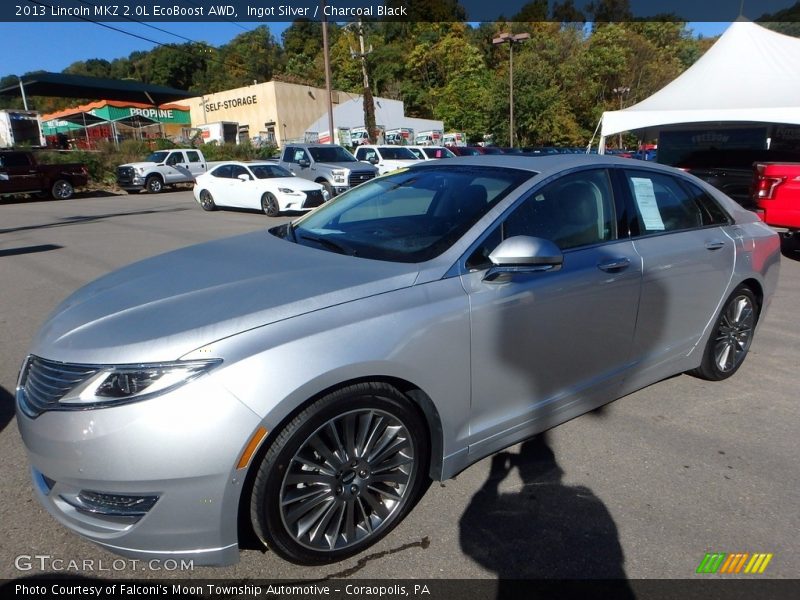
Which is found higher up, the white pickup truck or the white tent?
the white tent

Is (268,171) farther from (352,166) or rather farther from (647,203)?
(647,203)

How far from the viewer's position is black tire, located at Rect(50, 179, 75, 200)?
21984 mm

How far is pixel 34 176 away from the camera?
2111 centimetres

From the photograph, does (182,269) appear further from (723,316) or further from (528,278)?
(723,316)

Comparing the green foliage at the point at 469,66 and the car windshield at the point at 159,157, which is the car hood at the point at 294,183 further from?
the green foliage at the point at 469,66

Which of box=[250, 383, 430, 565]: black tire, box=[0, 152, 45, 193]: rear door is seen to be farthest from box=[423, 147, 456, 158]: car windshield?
box=[250, 383, 430, 565]: black tire

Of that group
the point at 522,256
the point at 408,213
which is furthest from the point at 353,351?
the point at 408,213

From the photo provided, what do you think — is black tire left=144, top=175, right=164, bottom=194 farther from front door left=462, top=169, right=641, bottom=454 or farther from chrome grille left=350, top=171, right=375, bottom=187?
front door left=462, top=169, right=641, bottom=454

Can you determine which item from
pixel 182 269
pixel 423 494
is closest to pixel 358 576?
pixel 423 494

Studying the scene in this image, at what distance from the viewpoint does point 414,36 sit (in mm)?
68562

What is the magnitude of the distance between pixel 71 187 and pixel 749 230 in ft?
80.9

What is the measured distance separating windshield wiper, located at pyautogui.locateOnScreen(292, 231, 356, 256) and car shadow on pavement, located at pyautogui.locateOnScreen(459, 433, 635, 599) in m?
1.38

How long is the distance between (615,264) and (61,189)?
24.5 metres

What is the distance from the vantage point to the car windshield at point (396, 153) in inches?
782
